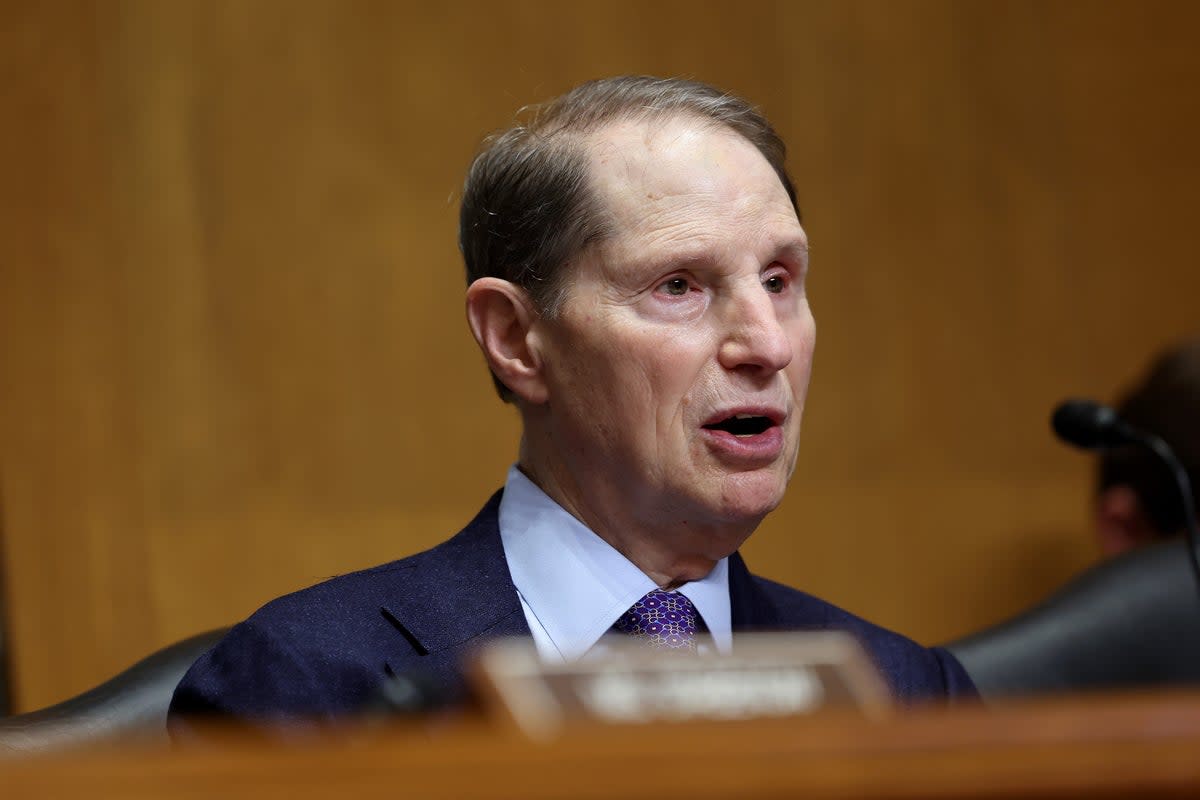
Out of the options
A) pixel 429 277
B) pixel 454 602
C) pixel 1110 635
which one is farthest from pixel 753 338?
pixel 429 277

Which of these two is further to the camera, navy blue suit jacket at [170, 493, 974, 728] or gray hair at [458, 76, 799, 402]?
gray hair at [458, 76, 799, 402]

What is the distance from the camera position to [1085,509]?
134 inches

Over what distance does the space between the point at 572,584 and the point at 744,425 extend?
0.25 m

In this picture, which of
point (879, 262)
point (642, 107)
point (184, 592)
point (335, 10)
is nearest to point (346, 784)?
point (642, 107)

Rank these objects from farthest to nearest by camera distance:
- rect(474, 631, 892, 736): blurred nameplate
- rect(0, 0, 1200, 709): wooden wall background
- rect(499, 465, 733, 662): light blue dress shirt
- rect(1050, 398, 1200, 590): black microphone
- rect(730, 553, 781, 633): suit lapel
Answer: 1. rect(0, 0, 1200, 709): wooden wall background
2. rect(1050, 398, 1200, 590): black microphone
3. rect(730, 553, 781, 633): suit lapel
4. rect(499, 465, 733, 662): light blue dress shirt
5. rect(474, 631, 892, 736): blurred nameplate

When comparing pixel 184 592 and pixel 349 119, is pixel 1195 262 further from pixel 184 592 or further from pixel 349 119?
pixel 184 592

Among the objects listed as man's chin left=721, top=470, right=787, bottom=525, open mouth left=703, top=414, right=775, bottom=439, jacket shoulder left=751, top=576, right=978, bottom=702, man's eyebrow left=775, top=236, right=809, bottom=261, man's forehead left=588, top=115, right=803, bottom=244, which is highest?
man's forehead left=588, top=115, right=803, bottom=244

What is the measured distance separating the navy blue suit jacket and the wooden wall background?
1029mm

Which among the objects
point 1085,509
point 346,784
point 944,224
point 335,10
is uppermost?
point 335,10

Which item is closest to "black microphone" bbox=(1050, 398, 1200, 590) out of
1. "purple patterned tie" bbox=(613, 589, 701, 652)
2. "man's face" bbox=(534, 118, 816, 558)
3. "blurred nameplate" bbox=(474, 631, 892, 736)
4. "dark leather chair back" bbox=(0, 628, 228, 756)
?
"man's face" bbox=(534, 118, 816, 558)

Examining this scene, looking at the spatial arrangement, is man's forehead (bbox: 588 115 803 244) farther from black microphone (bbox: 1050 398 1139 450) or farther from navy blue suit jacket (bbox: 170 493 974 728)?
black microphone (bbox: 1050 398 1139 450)

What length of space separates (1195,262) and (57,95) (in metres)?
2.36

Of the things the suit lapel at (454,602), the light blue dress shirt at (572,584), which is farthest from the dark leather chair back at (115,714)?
the light blue dress shirt at (572,584)

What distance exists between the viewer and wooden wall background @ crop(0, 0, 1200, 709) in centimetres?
276
